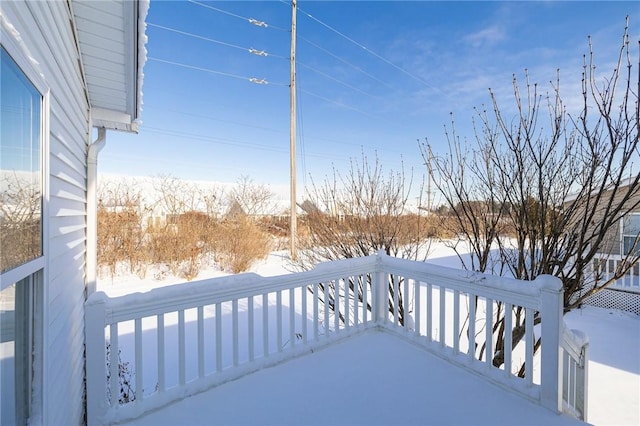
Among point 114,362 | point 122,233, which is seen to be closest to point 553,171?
point 114,362

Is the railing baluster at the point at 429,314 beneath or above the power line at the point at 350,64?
beneath

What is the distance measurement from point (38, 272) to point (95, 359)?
57 cm

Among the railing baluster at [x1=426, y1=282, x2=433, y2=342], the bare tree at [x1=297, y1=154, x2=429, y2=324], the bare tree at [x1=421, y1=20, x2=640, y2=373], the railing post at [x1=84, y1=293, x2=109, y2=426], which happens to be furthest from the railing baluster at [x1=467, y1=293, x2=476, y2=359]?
the railing post at [x1=84, y1=293, x2=109, y2=426]

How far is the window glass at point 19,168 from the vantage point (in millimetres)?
1088

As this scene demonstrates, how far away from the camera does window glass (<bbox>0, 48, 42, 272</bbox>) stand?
1088 millimetres

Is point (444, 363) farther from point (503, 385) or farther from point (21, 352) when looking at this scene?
point (21, 352)

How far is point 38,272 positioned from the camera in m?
1.51

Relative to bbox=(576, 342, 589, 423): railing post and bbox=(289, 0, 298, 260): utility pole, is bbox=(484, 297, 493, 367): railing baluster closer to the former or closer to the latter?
bbox=(576, 342, 589, 423): railing post

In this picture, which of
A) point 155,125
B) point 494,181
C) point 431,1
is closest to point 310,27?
point 431,1

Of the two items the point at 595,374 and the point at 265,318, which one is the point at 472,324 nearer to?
the point at 265,318

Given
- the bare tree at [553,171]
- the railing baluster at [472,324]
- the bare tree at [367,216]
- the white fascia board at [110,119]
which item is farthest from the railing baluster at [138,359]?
the white fascia board at [110,119]

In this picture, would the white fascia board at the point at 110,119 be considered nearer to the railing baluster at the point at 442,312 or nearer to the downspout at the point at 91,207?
the downspout at the point at 91,207

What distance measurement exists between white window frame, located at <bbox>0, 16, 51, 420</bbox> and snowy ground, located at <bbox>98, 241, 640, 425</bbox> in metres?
0.71

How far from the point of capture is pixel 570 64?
266 cm
